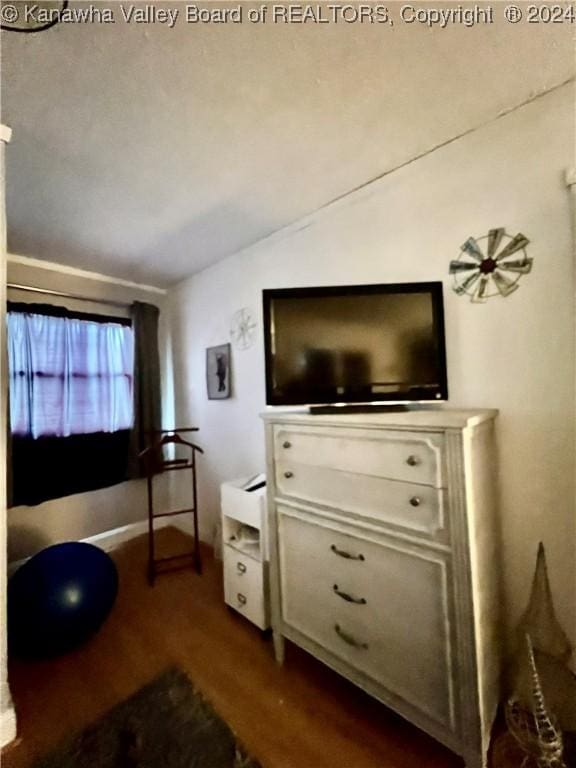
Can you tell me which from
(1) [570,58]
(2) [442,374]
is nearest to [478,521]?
(2) [442,374]

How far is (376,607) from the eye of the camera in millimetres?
1188

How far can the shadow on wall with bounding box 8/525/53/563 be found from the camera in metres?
2.28

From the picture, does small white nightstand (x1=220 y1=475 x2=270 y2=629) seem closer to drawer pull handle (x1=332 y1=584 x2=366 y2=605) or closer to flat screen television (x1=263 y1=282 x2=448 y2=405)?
drawer pull handle (x1=332 y1=584 x2=366 y2=605)

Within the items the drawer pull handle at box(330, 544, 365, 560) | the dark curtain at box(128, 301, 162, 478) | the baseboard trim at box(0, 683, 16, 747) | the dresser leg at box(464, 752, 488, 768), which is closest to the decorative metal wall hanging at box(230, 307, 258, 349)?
the dark curtain at box(128, 301, 162, 478)

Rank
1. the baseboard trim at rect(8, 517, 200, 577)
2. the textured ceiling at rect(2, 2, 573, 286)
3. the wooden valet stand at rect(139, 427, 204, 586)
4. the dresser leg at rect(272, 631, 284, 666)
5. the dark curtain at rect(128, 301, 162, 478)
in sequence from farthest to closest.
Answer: the dark curtain at rect(128, 301, 162, 478) < the baseboard trim at rect(8, 517, 200, 577) < the wooden valet stand at rect(139, 427, 204, 586) < the dresser leg at rect(272, 631, 284, 666) < the textured ceiling at rect(2, 2, 573, 286)

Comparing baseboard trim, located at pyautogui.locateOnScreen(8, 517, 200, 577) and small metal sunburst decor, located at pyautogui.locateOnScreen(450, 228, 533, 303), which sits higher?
small metal sunburst decor, located at pyautogui.locateOnScreen(450, 228, 533, 303)

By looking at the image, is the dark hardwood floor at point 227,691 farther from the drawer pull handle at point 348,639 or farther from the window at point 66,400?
the window at point 66,400

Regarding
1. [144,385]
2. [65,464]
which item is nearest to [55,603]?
[65,464]

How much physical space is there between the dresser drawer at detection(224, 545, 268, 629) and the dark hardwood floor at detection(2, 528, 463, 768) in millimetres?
96

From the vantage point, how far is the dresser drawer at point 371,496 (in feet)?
3.46

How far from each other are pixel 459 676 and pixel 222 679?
1.03 m

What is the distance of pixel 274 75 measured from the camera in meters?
1.06

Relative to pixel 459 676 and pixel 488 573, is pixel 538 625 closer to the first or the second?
→ pixel 488 573

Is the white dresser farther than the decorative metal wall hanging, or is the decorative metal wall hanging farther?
the decorative metal wall hanging
